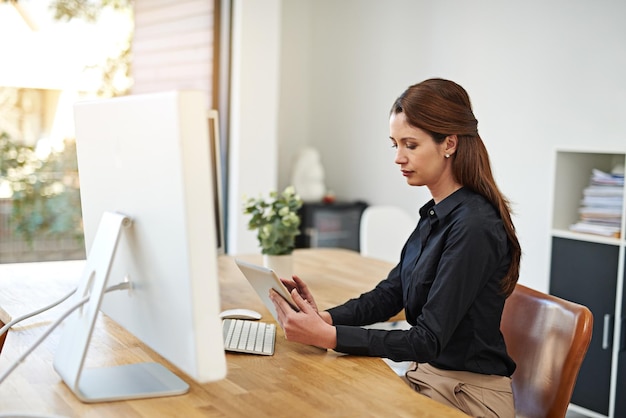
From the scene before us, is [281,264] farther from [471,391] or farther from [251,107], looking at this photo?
[251,107]

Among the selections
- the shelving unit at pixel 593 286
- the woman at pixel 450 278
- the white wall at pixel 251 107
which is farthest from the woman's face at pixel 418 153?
the white wall at pixel 251 107

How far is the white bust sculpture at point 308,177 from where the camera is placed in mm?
5242

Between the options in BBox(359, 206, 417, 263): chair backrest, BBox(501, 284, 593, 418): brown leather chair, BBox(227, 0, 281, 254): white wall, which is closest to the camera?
BBox(501, 284, 593, 418): brown leather chair

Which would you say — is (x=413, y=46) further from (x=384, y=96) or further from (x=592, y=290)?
(x=592, y=290)

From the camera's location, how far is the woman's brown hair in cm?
184

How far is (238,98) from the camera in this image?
4840mm

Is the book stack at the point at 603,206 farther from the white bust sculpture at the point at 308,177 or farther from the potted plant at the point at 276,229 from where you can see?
the white bust sculpture at the point at 308,177

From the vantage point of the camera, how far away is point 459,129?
6.11ft

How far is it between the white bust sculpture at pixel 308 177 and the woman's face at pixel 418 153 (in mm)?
3323

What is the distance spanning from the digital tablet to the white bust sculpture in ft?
10.7

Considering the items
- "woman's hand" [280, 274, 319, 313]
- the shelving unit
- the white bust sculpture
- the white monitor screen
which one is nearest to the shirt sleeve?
"woman's hand" [280, 274, 319, 313]

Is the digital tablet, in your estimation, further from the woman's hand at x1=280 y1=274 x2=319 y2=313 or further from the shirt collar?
the shirt collar

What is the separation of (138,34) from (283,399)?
147 inches

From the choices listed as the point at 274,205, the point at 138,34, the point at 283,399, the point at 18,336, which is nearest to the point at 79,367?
the point at 283,399
